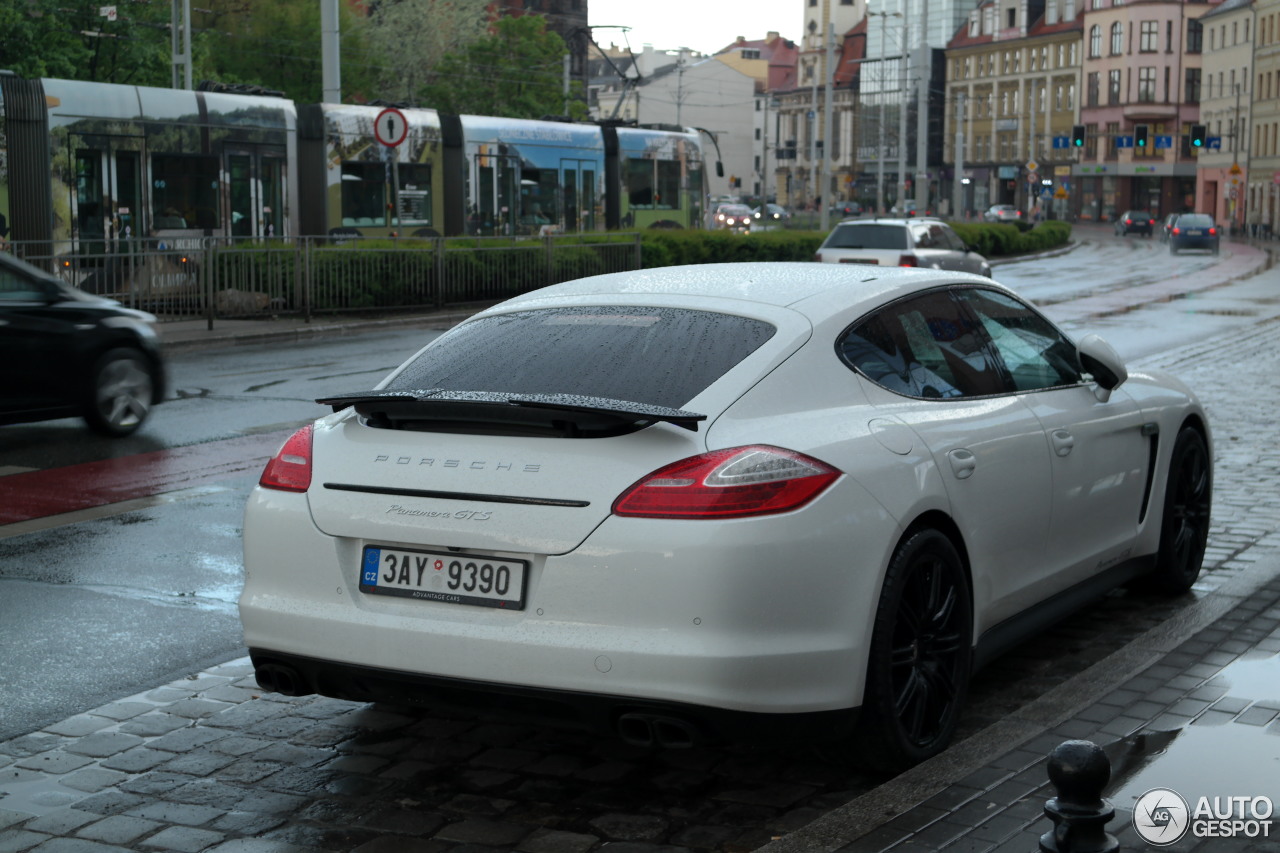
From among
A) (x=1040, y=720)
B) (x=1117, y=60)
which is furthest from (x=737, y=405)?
(x=1117, y=60)

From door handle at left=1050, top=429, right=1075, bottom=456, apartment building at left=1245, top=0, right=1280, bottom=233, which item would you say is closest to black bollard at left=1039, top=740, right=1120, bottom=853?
door handle at left=1050, top=429, right=1075, bottom=456

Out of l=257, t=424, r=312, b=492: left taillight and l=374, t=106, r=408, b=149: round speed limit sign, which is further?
l=374, t=106, r=408, b=149: round speed limit sign

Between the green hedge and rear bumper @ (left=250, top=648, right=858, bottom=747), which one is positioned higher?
the green hedge

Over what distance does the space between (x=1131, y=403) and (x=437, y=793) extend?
328 centimetres

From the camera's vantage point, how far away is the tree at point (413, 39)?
217 feet

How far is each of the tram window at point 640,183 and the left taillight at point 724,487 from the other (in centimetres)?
3335

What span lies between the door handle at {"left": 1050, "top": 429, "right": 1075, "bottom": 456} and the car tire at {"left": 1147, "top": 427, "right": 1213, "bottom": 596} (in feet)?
3.86

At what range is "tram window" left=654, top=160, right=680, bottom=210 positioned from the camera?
38.5m

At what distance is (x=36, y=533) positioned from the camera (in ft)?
27.3

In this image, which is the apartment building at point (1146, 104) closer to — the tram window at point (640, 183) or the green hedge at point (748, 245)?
the green hedge at point (748, 245)

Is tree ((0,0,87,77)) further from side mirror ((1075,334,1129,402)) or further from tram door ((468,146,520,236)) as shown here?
side mirror ((1075,334,1129,402))

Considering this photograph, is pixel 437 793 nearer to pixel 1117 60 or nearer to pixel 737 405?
pixel 737 405

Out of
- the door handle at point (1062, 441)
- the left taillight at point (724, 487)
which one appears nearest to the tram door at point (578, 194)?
the door handle at point (1062, 441)

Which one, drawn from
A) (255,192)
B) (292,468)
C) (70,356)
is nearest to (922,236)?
(255,192)
